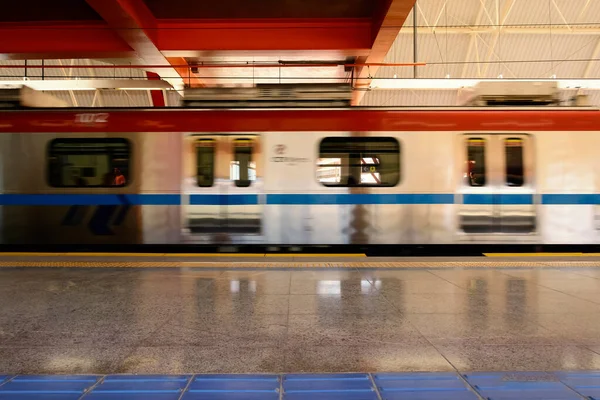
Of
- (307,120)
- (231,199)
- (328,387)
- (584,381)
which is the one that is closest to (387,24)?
(307,120)

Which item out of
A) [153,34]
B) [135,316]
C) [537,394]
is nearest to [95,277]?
[135,316]

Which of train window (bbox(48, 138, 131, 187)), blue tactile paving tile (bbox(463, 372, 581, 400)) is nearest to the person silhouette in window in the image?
train window (bbox(48, 138, 131, 187))

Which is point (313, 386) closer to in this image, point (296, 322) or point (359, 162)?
point (296, 322)

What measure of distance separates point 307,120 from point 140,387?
6.38m

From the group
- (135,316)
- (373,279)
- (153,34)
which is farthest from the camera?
(153,34)

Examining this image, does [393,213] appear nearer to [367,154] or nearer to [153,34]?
[367,154]

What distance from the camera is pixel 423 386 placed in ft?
10.4

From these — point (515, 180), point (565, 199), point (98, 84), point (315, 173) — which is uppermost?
point (98, 84)

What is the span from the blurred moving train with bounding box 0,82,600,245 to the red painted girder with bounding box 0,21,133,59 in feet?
15.5

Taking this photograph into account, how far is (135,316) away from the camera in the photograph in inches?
188

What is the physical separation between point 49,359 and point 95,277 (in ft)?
10.4

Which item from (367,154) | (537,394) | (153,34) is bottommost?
(537,394)

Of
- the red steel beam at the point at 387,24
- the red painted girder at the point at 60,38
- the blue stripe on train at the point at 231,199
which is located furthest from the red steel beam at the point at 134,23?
the red steel beam at the point at 387,24

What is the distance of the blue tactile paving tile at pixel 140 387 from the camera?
301cm
